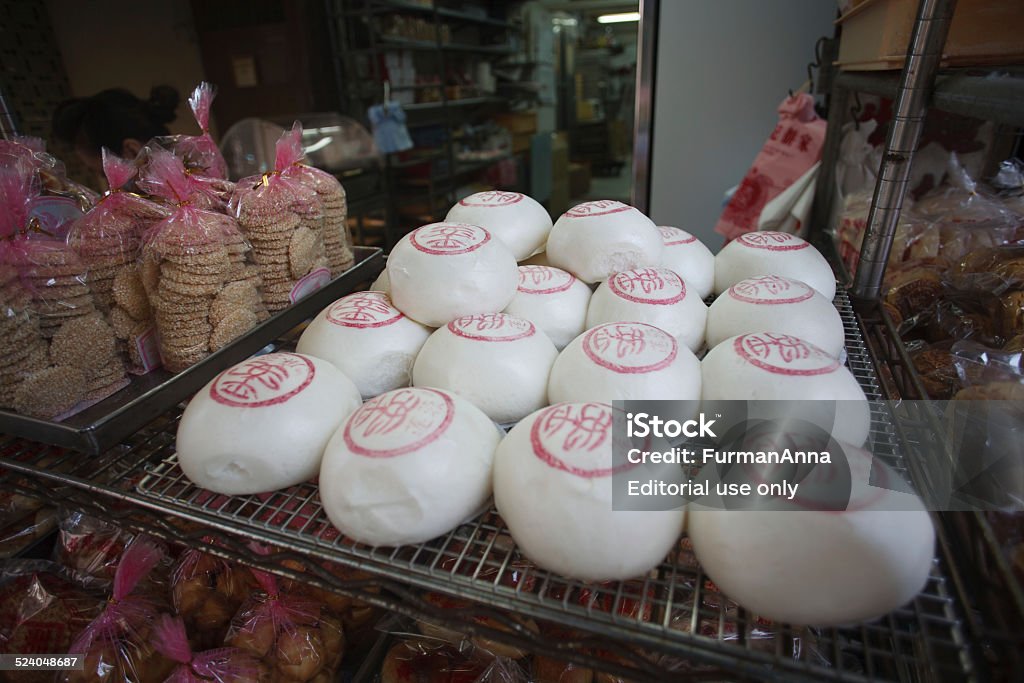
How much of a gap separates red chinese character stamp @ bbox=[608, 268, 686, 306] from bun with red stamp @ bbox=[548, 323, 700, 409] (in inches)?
3.9

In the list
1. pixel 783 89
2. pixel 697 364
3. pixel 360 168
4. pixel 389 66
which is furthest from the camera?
pixel 389 66

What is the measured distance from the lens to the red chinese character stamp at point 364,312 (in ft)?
2.82

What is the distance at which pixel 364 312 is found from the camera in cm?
88

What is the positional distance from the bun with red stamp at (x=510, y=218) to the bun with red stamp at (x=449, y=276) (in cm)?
13

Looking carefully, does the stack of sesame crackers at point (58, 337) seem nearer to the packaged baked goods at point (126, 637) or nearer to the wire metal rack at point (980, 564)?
the packaged baked goods at point (126, 637)

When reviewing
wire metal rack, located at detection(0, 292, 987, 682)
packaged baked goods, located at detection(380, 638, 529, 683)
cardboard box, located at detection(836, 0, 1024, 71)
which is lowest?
packaged baked goods, located at detection(380, 638, 529, 683)

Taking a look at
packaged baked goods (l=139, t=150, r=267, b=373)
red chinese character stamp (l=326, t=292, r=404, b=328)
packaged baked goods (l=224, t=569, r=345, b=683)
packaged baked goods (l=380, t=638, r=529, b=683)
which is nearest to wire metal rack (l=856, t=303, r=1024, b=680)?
packaged baked goods (l=380, t=638, r=529, b=683)

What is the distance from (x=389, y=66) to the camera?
3863mm

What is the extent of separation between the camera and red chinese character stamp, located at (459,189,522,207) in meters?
1.06

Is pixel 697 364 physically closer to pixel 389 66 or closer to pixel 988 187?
pixel 988 187

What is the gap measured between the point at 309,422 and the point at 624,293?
1.70ft

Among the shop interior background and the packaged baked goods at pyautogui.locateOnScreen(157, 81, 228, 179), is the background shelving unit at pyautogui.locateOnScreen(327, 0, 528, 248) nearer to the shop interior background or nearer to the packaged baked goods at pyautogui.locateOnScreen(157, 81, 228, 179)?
the shop interior background

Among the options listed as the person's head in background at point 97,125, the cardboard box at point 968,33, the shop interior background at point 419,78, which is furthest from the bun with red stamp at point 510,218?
the person's head in background at point 97,125

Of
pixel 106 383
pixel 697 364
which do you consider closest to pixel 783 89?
pixel 697 364
